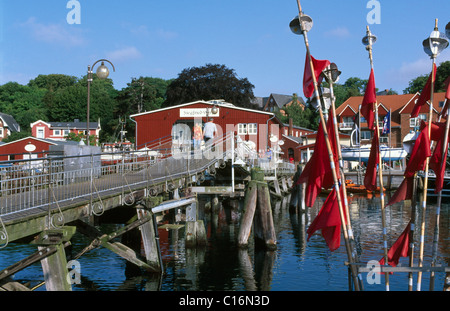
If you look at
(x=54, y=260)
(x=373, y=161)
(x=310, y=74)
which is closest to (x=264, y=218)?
(x=54, y=260)

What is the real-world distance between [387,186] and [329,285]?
38923mm

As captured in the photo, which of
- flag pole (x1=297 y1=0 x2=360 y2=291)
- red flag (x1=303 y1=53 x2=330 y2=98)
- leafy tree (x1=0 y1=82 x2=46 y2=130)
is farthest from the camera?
leafy tree (x1=0 y1=82 x2=46 y2=130)

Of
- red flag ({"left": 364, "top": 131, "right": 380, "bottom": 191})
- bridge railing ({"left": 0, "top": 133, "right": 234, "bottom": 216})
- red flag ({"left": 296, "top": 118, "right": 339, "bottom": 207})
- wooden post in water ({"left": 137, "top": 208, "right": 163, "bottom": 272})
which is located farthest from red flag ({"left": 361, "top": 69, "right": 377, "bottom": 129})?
wooden post in water ({"left": 137, "top": 208, "right": 163, "bottom": 272})

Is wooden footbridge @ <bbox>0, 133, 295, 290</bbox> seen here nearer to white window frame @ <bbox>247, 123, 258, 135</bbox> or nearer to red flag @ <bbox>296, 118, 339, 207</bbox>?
red flag @ <bbox>296, 118, 339, 207</bbox>

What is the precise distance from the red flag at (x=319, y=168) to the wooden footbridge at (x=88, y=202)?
195 inches

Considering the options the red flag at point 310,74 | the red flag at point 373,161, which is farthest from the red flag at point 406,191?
the red flag at point 310,74

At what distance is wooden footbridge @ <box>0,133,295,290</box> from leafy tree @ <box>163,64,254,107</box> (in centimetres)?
4072

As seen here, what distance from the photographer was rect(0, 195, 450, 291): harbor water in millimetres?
15602

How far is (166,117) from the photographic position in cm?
4906

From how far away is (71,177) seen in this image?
14039 millimetres

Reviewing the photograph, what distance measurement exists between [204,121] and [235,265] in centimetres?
3102

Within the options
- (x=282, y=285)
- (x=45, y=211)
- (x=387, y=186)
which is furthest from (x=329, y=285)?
(x=387, y=186)

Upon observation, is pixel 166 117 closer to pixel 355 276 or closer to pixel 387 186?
pixel 387 186

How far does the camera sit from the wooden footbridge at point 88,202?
9961mm
